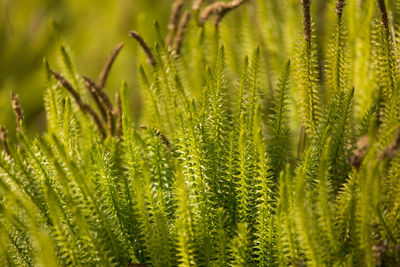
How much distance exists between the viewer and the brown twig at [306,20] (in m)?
0.35

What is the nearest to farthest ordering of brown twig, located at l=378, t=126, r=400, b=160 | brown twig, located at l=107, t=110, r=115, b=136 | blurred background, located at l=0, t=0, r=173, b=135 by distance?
brown twig, located at l=378, t=126, r=400, b=160 → brown twig, located at l=107, t=110, r=115, b=136 → blurred background, located at l=0, t=0, r=173, b=135

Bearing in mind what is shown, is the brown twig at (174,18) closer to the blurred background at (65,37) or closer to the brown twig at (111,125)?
the brown twig at (111,125)

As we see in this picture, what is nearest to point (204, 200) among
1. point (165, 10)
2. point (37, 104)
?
point (37, 104)

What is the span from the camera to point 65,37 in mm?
1108

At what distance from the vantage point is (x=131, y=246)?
0.36 meters

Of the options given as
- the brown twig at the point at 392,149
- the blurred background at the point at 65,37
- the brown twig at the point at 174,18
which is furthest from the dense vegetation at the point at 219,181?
the blurred background at the point at 65,37

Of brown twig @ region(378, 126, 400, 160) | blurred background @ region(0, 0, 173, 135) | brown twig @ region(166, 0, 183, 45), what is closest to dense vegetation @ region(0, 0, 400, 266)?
brown twig @ region(378, 126, 400, 160)

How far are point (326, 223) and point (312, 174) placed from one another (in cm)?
8

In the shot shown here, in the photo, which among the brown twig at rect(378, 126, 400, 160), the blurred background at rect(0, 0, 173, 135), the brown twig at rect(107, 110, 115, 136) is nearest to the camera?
the brown twig at rect(378, 126, 400, 160)

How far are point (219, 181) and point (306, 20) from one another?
172 millimetres

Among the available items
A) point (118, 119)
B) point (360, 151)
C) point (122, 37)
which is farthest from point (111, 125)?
point (122, 37)

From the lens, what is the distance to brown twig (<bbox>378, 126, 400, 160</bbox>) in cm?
28

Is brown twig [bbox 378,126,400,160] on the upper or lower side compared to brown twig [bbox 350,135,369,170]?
lower

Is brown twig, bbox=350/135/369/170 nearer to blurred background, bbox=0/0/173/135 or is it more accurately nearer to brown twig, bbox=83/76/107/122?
brown twig, bbox=83/76/107/122
